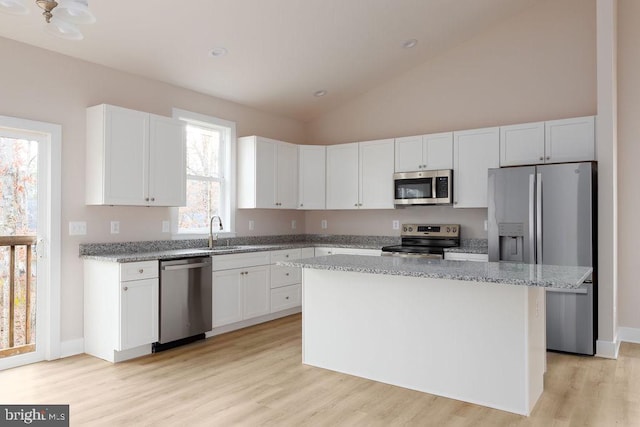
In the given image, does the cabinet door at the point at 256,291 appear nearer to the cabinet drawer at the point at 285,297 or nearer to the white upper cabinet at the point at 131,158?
the cabinet drawer at the point at 285,297

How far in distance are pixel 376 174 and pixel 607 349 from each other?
118 inches

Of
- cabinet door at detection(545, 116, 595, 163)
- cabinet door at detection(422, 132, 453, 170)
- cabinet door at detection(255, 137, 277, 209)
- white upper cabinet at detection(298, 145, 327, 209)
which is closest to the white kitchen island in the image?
cabinet door at detection(545, 116, 595, 163)

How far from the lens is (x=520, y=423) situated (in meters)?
2.72

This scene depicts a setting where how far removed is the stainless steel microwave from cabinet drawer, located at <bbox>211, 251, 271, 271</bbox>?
5.62ft

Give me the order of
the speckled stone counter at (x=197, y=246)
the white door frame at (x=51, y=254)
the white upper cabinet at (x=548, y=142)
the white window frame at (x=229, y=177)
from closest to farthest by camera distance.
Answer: the white door frame at (x=51, y=254) < the speckled stone counter at (x=197, y=246) < the white upper cabinet at (x=548, y=142) < the white window frame at (x=229, y=177)

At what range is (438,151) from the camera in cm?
531

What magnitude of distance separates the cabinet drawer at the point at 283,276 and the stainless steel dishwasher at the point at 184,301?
1.00 meters

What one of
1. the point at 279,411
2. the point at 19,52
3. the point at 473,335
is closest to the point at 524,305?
the point at 473,335

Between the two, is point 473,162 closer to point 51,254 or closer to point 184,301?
point 184,301

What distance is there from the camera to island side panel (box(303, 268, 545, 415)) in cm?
288

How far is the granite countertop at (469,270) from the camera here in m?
2.50

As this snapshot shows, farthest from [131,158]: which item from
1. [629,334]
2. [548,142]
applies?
[629,334]

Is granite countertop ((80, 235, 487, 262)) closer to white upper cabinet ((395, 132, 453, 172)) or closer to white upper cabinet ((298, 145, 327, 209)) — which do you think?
white upper cabinet ((298, 145, 327, 209))

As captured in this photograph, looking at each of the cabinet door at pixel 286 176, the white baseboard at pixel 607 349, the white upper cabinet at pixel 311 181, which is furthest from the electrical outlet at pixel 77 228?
the white baseboard at pixel 607 349
